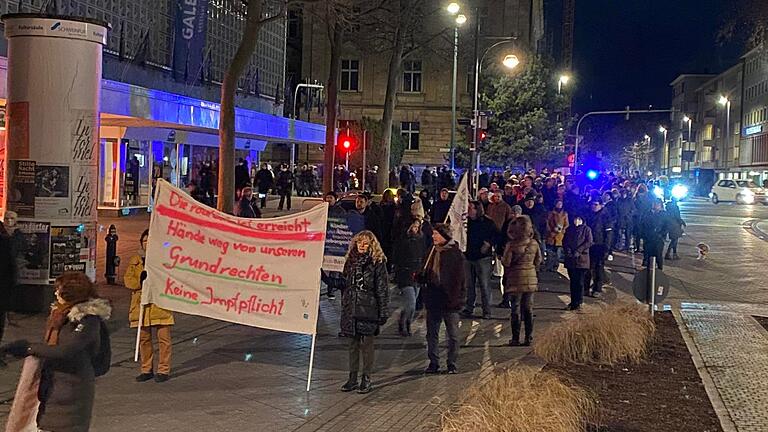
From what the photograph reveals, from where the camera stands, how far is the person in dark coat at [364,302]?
9000 millimetres

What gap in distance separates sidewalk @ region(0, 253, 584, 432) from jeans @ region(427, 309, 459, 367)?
0.24 metres

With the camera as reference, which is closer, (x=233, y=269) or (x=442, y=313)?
(x=233, y=269)

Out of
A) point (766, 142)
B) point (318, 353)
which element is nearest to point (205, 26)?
point (318, 353)

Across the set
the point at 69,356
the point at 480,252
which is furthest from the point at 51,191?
the point at 69,356

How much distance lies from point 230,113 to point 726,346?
10.3 m

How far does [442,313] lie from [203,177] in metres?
25.1

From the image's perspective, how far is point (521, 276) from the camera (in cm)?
1158

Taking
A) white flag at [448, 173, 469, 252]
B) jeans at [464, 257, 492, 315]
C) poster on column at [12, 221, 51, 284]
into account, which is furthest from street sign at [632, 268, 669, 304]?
poster on column at [12, 221, 51, 284]

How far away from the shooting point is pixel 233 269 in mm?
9422

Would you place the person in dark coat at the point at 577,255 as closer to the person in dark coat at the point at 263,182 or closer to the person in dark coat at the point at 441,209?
the person in dark coat at the point at 441,209

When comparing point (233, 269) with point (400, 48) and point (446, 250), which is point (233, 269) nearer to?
point (446, 250)

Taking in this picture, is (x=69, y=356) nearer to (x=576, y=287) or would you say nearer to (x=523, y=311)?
(x=523, y=311)

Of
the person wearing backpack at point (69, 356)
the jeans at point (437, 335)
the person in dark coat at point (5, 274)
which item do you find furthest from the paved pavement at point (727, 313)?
the person in dark coat at point (5, 274)

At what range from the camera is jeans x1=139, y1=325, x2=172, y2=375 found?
9.09 m
